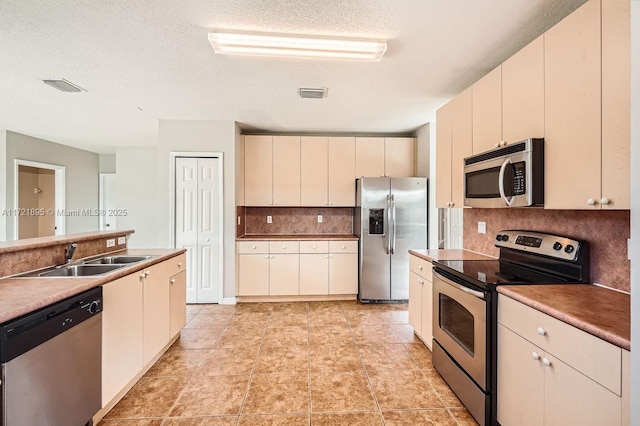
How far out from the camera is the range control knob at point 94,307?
158 cm

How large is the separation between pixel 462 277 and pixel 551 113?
3.49 ft

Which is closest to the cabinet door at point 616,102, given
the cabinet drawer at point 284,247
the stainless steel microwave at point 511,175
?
the stainless steel microwave at point 511,175

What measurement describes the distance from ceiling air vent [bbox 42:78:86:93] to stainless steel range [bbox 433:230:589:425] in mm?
3734

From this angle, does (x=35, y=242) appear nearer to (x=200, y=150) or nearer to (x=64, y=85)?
(x=64, y=85)

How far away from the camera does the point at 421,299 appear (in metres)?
2.66

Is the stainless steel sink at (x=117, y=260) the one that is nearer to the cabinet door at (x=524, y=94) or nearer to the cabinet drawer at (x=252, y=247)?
the cabinet drawer at (x=252, y=247)

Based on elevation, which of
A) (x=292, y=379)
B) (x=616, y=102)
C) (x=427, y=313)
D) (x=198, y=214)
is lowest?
(x=292, y=379)

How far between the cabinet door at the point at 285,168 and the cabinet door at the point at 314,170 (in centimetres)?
8

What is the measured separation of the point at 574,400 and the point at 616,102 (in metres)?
1.26

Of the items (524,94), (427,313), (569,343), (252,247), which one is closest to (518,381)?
(569,343)

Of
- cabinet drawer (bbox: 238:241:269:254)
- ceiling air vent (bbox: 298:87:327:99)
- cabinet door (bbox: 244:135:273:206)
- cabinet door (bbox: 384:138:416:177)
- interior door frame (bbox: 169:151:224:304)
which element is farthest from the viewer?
cabinet door (bbox: 384:138:416:177)

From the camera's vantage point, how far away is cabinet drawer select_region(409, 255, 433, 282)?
247cm

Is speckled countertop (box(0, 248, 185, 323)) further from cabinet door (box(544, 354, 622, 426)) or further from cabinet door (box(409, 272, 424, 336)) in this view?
cabinet door (box(409, 272, 424, 336))

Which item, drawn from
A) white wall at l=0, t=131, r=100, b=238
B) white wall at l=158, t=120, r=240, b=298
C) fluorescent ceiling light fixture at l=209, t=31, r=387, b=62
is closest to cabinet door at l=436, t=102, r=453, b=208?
fluorescent ceiling light fixture at l=209, t=31, r=387, b=62
